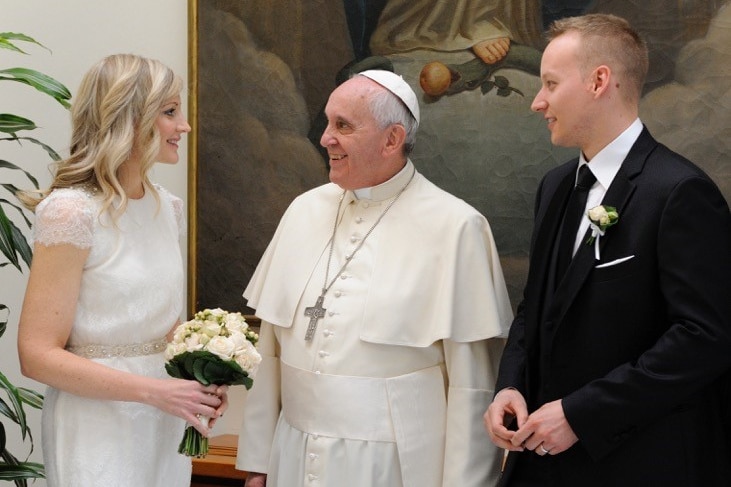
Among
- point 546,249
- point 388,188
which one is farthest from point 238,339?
point 546,249

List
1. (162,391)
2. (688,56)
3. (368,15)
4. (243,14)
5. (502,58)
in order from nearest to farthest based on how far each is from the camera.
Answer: (162,391), (688,56), (502,58), (368,15), (243,14)

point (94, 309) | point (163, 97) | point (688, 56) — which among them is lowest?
point (94, 309)

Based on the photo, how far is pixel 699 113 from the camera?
4.26 metres

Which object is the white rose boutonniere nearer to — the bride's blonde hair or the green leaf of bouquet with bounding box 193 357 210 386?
the green leaf of bouquet with bounding box 193 357 210 386

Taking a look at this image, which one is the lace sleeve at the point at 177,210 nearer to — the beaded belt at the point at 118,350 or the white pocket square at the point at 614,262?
the beaded belt at the point at 118,350

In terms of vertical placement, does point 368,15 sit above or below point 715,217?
above

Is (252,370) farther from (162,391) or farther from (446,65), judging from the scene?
(446,65)

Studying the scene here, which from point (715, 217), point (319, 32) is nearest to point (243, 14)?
point (319, 32)

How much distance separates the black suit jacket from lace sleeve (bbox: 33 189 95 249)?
1.49m

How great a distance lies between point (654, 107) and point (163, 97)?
2.13 meters

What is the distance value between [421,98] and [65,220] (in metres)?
2.08

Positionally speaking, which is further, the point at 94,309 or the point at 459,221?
the point at 459,221

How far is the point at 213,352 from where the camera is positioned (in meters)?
3.16

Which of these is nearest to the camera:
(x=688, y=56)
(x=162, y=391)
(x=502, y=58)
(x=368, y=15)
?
(x=162, y=391)
